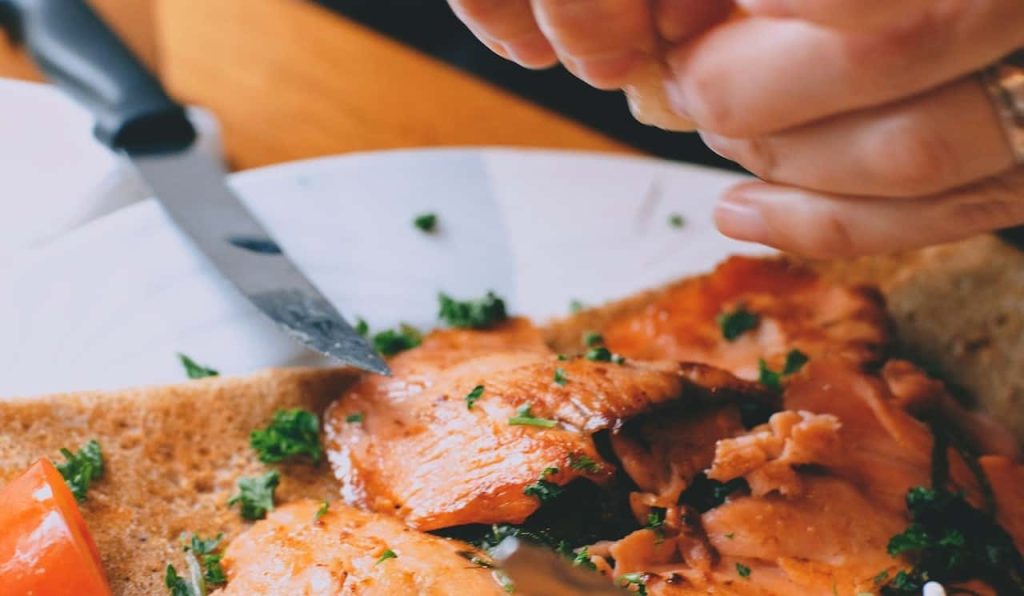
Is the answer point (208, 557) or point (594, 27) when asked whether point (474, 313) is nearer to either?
point (208, 557)

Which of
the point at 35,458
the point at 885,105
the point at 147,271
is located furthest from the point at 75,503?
the point at 885,105

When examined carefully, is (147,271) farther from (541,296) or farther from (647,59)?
(647,59)

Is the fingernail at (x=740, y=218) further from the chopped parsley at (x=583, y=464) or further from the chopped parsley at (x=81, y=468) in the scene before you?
the chopped parsley at (x=81, y=468)

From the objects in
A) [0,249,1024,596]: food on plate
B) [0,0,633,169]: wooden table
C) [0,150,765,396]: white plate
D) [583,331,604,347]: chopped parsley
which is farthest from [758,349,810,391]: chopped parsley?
[0,0,633,169]: wooden table

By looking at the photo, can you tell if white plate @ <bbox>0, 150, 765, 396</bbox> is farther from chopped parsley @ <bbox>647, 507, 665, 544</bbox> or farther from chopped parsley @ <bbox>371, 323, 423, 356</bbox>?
chopped parsley @ <bbox>647, 507, 665, 544</bbox>

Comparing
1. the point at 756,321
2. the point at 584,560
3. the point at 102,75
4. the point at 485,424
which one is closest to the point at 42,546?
the point at 485,424

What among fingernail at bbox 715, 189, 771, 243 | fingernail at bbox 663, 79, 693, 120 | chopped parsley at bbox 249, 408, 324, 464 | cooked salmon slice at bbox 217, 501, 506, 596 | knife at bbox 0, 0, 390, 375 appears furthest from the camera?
knife at bbox 0, 0, 390, 375
